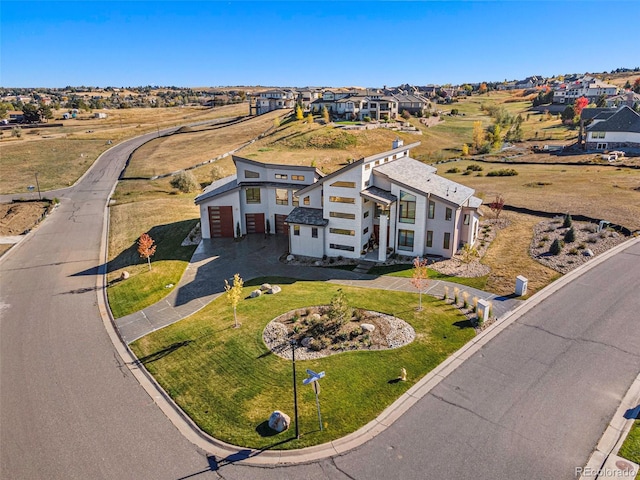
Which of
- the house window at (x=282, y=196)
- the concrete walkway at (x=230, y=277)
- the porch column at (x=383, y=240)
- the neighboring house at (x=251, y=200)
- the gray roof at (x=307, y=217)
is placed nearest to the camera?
the concrete walkway at (x=230, y=277)

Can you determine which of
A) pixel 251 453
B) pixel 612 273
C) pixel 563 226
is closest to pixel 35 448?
pixel 251 453

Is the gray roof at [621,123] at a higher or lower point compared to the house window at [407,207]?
higher

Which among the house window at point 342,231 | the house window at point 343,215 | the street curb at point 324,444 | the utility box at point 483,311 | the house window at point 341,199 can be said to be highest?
the house window at point 341,199

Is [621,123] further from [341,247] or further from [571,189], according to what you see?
[341,247]

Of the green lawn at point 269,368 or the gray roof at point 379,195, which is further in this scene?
the gray roof at point 379,195

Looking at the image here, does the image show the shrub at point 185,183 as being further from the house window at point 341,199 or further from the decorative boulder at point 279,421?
the decorative boulder at point 279,421

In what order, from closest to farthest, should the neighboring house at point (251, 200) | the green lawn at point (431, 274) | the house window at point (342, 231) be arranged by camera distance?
1. the green lawn at point (431, 274)
2. the house window at point (342, 231)
3. the neighboring house at point (251, 200)

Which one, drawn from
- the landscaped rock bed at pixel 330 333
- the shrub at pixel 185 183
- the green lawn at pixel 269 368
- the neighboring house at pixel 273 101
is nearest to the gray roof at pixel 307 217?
the green lawn at pixel 269 368

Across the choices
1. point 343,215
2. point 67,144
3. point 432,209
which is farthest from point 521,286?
point 67,144
